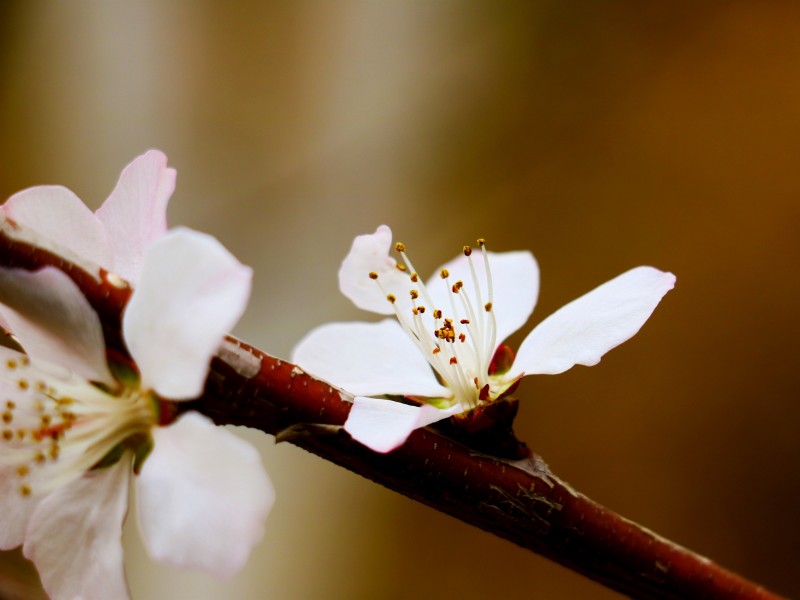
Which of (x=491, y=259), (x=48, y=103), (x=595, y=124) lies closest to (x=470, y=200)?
(x=595, y=124)

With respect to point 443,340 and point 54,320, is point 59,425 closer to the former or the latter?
point 54,320

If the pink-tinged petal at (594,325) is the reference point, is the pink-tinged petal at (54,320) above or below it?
below

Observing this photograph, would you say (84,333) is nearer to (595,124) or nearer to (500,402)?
(500,402)

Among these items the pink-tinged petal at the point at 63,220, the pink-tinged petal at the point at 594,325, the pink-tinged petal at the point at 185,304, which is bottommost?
the pink-tinged petal at the point at 185,304

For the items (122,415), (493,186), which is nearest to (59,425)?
(122,415)

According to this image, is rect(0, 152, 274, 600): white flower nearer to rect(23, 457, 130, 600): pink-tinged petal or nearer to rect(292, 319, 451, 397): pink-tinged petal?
rect(23, 457, 130, 600): pink-tinged petal

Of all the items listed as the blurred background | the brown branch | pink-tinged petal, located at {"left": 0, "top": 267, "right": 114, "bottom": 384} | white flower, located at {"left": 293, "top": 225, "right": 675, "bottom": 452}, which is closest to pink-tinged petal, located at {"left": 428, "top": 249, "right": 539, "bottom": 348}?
white flower, located at {"left": 293, "top": 225, "right": 675, "bottom": 452}

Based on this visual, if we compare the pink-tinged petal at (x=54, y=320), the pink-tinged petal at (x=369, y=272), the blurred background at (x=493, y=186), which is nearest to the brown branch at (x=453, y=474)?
the pink-tinged petal at (x=54, y=320)

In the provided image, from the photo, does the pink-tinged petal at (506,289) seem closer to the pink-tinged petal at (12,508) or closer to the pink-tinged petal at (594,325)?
the pink-tinged petal at (594,325)
